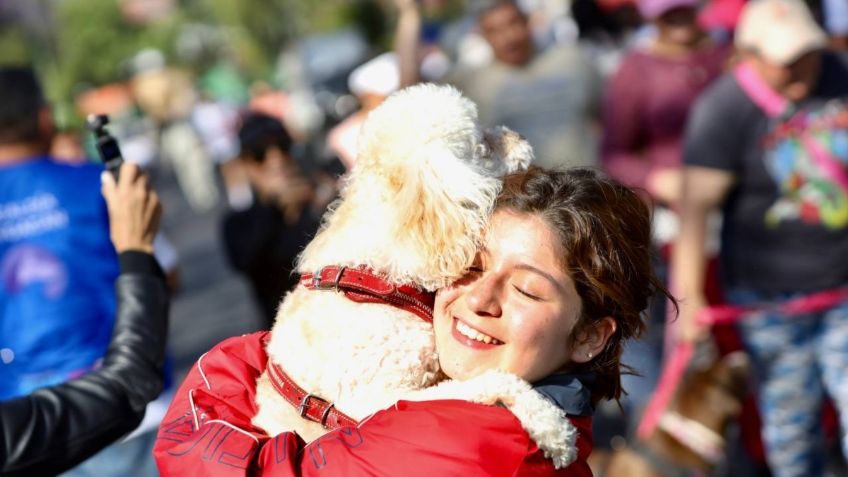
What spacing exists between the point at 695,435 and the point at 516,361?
7.99 ft

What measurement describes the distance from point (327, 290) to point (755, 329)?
2764 millimetres

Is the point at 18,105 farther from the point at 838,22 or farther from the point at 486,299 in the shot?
the point at 838,22

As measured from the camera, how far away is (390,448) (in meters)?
1.65

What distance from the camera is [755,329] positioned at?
13.6 ft

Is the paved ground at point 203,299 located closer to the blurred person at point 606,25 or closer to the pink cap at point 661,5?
the pink cap at point 661,5

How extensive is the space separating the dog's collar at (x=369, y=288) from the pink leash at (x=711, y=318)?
2.38 metres

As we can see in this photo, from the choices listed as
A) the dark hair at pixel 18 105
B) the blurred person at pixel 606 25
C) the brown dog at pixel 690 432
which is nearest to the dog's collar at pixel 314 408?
the dark hair at pixel 18 105

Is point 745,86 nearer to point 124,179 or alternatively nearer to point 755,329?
point 755,329

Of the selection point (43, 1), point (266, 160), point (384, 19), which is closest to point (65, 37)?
point (43, 1)

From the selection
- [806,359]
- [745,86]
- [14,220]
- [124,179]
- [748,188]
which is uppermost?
[124,179]

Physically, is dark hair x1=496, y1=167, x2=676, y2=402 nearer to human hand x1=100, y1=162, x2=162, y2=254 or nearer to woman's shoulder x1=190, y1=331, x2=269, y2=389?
woman's shoulder x1=190, y1=331, x2=269, y2=389

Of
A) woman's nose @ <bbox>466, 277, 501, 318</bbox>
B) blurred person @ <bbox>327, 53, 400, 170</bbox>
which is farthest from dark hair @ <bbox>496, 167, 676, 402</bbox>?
blurred person @ <bbox>327, 53, 400, 170</bbox>

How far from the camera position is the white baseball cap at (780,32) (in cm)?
384

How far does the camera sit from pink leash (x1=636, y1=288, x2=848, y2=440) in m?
4.00
